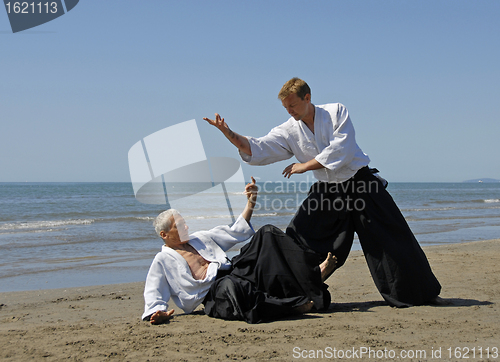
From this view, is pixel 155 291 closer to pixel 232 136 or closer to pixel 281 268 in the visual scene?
pixel 281 268

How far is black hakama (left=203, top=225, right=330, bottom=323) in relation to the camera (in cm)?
338

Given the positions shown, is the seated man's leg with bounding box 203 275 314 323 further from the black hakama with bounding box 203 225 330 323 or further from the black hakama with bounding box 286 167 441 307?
the black hakama with bounding box 286 167 441 307

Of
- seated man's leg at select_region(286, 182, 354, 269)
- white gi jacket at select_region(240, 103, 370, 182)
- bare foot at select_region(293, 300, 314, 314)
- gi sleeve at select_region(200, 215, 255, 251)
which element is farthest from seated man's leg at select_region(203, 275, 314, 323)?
white gi jacket at select_region(240, 103, 370, 182)

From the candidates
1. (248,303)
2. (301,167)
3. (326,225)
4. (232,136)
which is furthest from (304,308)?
(232,136)

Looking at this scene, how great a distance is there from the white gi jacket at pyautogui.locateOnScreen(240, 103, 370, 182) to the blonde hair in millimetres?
238

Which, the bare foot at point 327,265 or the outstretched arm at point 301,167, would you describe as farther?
the bare foot at point 327,265

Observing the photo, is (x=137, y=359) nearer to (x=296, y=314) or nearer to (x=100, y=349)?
(x=100, y=349)

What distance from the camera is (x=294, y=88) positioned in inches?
137

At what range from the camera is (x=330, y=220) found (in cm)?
373

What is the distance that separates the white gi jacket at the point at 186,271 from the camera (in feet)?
11.3

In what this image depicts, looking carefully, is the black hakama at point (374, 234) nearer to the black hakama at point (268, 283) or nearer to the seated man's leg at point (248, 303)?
the black hakama at point (268, 283)

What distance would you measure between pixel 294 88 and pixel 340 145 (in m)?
→ 0.58

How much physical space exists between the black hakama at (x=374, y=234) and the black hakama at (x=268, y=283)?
0.21 meters

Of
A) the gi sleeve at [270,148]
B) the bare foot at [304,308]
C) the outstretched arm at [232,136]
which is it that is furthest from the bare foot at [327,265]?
the outstretched arm at [232,136]
